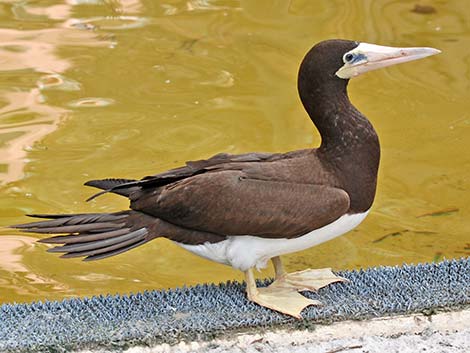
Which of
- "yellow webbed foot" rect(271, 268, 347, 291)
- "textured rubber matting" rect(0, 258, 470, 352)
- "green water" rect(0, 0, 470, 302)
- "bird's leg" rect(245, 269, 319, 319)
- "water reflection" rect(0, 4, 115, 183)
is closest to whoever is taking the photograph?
"textured rubber matting" rect(0, 258, 470, 352)

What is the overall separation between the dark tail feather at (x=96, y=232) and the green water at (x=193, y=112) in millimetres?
700

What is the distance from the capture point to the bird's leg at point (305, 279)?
9.02 ft

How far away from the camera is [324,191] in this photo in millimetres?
2502

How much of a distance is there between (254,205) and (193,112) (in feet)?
6.49

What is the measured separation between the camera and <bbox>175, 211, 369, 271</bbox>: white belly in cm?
254

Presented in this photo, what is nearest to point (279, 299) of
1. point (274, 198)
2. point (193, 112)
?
point (274, 198)

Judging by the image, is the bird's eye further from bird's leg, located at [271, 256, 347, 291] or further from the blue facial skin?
bird's leg, located at [271, 256, 347, 291]

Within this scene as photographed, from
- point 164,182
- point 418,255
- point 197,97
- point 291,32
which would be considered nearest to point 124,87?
point 197,97

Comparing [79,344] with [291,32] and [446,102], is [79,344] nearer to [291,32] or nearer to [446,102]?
[446,102]

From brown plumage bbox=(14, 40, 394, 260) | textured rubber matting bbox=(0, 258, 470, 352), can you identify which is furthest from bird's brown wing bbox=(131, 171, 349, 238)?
textured rubber matting bbox=(0, 258, 470, 352)

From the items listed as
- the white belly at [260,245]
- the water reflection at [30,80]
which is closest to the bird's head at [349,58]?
the white belly at [260,245]

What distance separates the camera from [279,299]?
2.65m

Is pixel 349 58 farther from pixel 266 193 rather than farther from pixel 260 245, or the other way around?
pixel 260 245

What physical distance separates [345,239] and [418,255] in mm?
278
